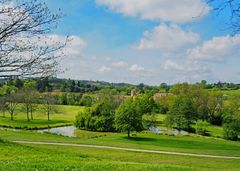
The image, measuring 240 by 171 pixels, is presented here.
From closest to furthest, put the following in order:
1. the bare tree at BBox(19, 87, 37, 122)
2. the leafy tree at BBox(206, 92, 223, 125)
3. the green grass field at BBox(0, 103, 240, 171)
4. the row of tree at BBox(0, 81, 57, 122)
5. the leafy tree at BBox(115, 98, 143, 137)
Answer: the green grass field at BBox(0, 103, 240, 171) < the leafy tree at BBox(115, 98, 143, 137) < the row of tree at BBox(0, 81, 57, 122) < the bare tree at BBox(19, 87, 37, 122) < the leafy tree at BBox(206, 92, 223, 125)

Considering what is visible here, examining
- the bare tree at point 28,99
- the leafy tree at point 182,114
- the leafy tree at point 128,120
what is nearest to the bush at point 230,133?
the leafy tree at point 182,114

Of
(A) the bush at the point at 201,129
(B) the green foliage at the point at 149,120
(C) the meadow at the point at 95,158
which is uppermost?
(C) the meadow at the point at 95,158

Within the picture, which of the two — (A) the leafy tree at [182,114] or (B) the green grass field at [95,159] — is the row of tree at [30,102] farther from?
(A) the leafy tree at [182,114]

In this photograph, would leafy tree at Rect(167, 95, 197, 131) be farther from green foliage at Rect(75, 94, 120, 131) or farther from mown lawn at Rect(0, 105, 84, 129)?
mown lawn at Rect(0, 105, 84, 129)

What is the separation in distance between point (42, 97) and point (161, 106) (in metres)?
42.3

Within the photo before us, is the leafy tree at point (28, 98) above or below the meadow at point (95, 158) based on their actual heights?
above

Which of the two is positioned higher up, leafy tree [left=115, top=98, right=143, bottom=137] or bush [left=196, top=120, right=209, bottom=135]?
leafy tree [left=115, top=98, right=143, bottom=137]

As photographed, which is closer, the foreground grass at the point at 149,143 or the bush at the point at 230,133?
the foreground grass at the point at 149,143

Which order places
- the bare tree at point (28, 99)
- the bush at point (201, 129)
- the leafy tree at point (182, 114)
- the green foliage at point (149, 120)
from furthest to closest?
the leafy tree at point (182, 114), the green foliage at point (149, 120), the bush at point (201, 129), the bare tree at point (28, 99)

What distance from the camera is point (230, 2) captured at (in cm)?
631


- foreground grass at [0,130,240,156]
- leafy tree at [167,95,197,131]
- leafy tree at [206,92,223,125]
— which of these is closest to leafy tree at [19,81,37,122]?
foreground grass at [0,130,240,156]


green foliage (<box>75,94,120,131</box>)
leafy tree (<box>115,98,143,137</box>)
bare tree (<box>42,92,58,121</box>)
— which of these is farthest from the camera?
bare tree (<box>42,92,58,121</box>)

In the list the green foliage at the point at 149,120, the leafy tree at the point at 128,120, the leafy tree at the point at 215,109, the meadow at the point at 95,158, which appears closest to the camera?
the meadow at the point at 95,158

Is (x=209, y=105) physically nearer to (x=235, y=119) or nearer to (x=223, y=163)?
(x=235, y=119)
